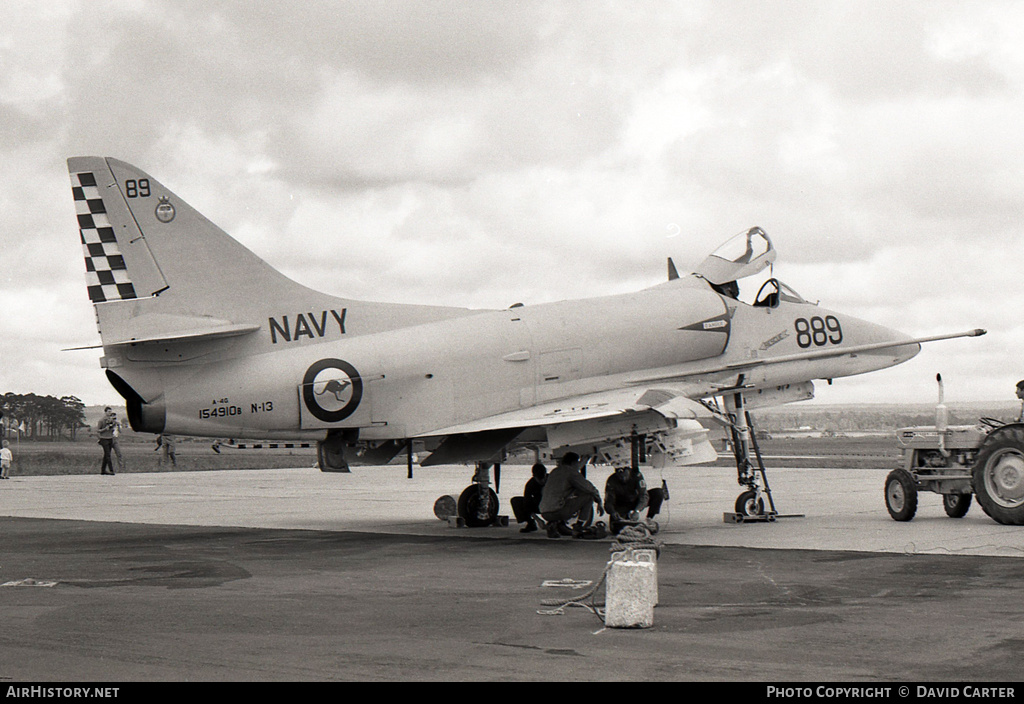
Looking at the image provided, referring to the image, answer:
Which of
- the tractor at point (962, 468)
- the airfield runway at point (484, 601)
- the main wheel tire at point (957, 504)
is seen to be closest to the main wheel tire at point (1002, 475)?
the tractor at point (962, 468)

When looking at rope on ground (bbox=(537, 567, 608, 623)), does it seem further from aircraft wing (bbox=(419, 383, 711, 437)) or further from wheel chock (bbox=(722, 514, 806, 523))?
wheel chock (bbox=(722, 514, 806, 523))

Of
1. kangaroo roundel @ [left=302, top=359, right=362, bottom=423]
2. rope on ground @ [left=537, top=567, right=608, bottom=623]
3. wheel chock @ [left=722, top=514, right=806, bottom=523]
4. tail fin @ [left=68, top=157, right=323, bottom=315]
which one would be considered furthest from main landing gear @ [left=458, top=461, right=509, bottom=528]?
rope on ground @ [left=537, top=567, right=608, bottom=623]

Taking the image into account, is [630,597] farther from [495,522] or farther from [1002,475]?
[495,522]

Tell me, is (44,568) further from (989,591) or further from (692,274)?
(692,274)

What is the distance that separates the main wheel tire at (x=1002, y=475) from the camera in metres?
15.1

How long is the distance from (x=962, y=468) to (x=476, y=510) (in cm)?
738

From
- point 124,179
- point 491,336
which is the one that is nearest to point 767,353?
point 491,336

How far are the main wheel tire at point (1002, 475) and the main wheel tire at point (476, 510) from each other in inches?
282

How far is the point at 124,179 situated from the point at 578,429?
7186 millimetres

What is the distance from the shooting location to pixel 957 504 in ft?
56.3

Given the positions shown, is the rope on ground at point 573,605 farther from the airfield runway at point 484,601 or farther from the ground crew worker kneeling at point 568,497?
the ground crew worker kneeling at point 568,497

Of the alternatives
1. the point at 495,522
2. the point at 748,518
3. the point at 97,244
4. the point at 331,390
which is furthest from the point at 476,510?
the point at 97,244

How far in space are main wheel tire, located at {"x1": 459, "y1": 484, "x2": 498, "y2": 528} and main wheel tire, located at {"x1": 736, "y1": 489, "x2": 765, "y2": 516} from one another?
3.83m

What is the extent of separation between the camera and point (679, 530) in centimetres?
1633
